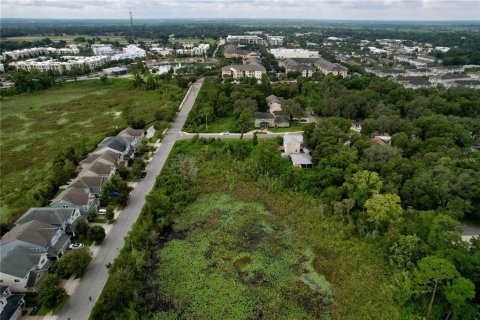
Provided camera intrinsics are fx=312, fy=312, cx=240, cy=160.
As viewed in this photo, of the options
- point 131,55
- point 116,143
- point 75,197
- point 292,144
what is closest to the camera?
point 75,197

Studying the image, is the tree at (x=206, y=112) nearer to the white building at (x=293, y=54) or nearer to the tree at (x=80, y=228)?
the tree at (x=80, y=228)

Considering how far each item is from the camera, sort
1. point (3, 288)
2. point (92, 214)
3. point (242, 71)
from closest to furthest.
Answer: point (3, 288)
point (92, 214)
point (242, 71)

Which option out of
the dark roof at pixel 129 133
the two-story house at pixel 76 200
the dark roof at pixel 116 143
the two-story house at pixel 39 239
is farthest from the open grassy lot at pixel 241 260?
the dark roof at pixel 129 133

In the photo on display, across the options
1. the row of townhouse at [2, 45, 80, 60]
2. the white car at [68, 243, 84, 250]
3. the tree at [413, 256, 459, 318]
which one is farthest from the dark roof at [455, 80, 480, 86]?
the row of townhouse at [2, 45, 80, 60]

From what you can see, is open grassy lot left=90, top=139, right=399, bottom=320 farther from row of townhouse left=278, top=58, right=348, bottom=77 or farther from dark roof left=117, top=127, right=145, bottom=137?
row of townhouse left=278, top=58, right=348, bottom=77

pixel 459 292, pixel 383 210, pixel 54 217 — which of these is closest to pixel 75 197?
pixel 54 217

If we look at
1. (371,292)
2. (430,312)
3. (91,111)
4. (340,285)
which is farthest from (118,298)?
(91,111)

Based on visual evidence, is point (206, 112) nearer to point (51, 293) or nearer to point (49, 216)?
point (49, 216)

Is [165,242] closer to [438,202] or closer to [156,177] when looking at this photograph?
[156,177]
